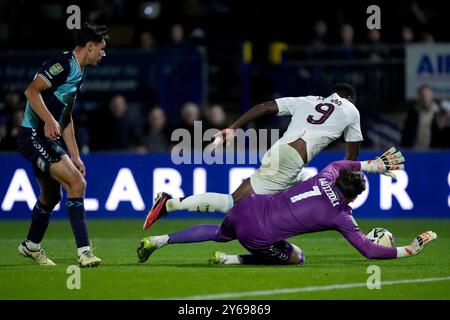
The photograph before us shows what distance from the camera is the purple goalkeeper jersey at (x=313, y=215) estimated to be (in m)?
10.3

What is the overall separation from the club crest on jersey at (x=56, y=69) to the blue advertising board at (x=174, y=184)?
6432mm

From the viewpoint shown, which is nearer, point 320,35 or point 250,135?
point 250,135

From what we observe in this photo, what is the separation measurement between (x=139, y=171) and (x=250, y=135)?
6.88 feet

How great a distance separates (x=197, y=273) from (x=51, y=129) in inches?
76.1

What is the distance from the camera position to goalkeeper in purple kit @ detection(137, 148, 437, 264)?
10.3 metres

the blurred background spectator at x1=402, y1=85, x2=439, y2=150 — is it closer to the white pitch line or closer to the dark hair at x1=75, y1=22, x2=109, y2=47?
the dark hair at x1=75, y1=22, x2=109, y2=47

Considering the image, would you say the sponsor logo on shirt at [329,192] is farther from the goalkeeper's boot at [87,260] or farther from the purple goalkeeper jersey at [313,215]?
the goalkeeper's boot at [87,260]

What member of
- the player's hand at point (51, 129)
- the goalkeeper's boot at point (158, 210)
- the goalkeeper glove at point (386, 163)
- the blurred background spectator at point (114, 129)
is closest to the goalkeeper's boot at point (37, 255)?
the goalkeeper's boot at point (158, 210)

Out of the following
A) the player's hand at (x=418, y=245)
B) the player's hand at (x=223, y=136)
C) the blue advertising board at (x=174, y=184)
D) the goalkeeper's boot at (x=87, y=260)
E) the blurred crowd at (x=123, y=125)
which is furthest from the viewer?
the blurred crowd at (x=123, y=125)

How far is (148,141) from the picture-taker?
18391 mm

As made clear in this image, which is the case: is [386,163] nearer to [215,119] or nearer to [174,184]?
[174,184]

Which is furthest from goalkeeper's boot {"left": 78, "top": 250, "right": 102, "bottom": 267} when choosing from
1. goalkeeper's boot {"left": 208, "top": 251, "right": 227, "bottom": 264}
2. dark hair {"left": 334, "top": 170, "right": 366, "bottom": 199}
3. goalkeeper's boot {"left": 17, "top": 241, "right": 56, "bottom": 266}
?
dark hair {"left": 334, "top": 170, "right": 366, "bottom": 199}
